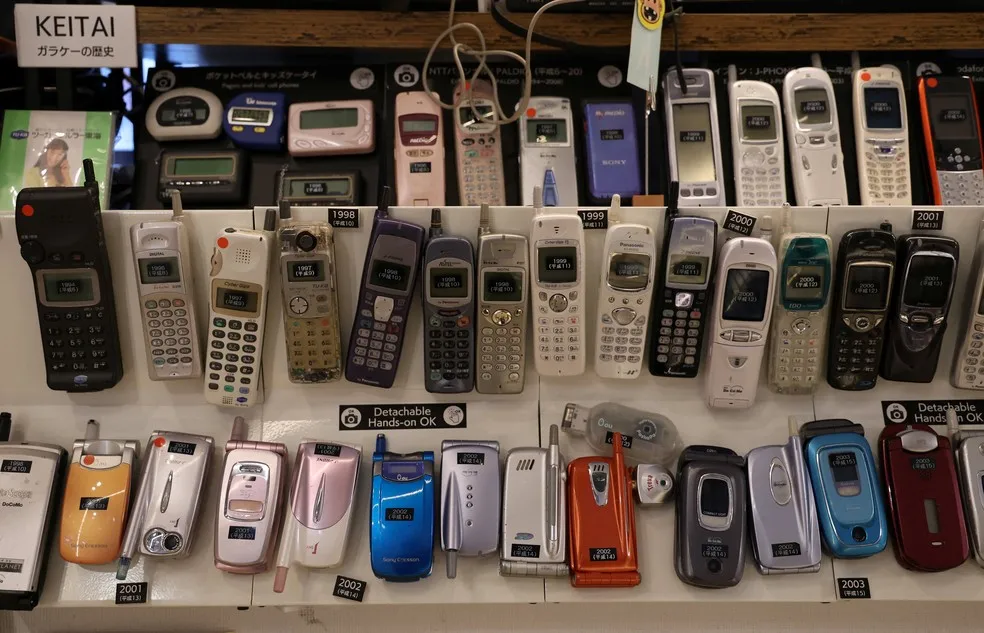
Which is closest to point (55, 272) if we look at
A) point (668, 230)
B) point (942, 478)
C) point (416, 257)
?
point (416, 257)

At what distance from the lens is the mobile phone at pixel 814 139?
2133mm

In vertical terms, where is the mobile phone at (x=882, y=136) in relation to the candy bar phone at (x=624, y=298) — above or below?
above

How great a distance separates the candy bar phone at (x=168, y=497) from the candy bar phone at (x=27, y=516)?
158mm

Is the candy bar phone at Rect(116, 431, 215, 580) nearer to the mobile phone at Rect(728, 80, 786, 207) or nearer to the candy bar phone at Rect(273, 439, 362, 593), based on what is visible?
the candy bar phone at Rect(273, 439, 362, 593)

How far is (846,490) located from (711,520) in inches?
11.0

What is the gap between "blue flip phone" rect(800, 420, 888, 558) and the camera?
1.78 metres

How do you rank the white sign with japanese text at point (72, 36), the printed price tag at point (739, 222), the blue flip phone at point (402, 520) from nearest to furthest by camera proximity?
the blue flip phone at point (402, 520)
the printed price tag at point (739, 222)
the white sign with japanese text at point (72, 36)

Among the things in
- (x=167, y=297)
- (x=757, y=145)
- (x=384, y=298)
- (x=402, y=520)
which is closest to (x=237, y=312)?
(x=167, y=297)

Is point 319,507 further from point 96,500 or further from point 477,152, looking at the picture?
point 477,152

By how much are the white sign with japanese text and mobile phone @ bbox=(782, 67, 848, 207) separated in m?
1.56

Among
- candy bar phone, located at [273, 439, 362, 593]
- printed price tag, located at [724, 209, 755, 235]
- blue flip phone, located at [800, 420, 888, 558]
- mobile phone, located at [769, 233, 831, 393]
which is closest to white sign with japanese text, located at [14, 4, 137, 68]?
candy bar phone, located at [273, 439, 362, 593]

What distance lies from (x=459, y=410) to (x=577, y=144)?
0.77 metres

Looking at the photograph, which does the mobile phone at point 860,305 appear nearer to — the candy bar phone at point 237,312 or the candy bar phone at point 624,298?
the candy bar phone at point 624,298

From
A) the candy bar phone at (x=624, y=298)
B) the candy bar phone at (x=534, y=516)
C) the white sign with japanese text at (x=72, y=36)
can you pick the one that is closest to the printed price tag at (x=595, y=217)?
the candy bar phone at (x=624, y=298)
